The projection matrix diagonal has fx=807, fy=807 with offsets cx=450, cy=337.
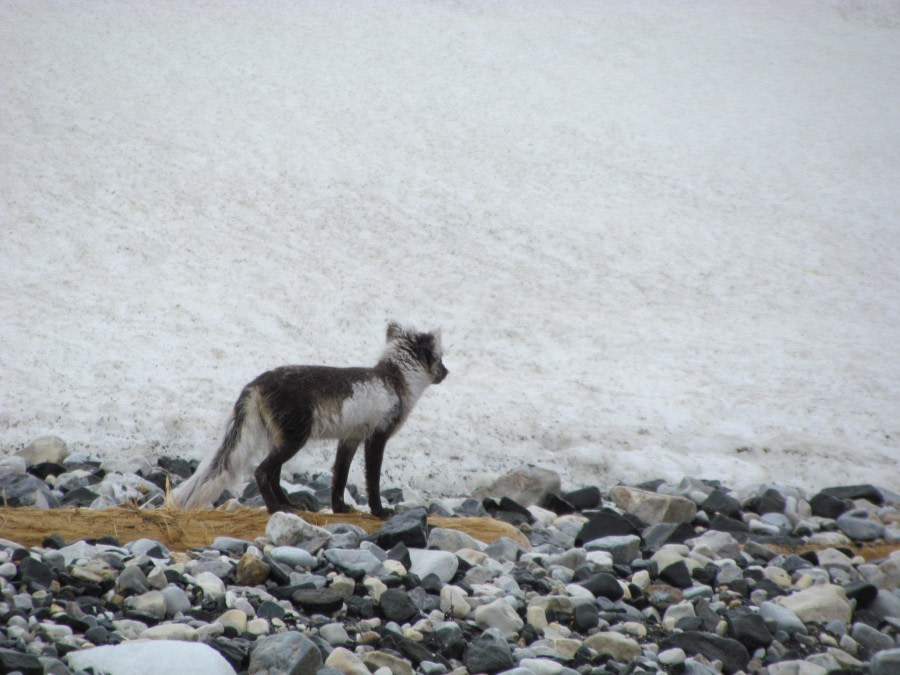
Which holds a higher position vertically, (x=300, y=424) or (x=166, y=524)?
(x=300, y=424)

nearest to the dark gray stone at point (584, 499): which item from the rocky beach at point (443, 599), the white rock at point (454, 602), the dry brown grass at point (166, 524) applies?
the rocky beach at point (443, 599)

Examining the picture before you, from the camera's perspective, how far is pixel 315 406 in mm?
6363

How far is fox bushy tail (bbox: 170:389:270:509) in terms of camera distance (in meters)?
5.96

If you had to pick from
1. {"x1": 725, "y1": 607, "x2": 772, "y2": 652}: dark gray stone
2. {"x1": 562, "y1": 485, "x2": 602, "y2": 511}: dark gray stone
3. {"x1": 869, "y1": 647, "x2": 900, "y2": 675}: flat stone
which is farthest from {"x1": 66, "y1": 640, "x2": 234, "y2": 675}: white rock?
{"x1": 562, "y1": 485, "x2": 602, "y2": 511}: dark gray stone

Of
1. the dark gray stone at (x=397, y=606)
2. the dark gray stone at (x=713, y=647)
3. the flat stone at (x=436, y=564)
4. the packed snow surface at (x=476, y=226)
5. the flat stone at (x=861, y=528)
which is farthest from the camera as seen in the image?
the packed snow surface at (x=476, y=226)

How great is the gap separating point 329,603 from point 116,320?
8.52 metres

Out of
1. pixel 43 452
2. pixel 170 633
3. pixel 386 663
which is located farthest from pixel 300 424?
pixel 43 452

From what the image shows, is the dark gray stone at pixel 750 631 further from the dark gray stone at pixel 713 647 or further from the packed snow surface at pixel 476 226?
the packed snow surface at pixel 476 226

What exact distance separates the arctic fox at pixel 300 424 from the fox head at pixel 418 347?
0.75ft

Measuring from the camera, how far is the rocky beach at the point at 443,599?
3910mm

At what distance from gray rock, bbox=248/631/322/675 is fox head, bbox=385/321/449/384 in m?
3.81

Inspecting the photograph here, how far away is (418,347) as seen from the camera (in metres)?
7.47

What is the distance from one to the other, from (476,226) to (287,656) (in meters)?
13.6

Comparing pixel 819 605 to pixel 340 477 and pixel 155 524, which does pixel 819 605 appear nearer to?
pixel 340 477
